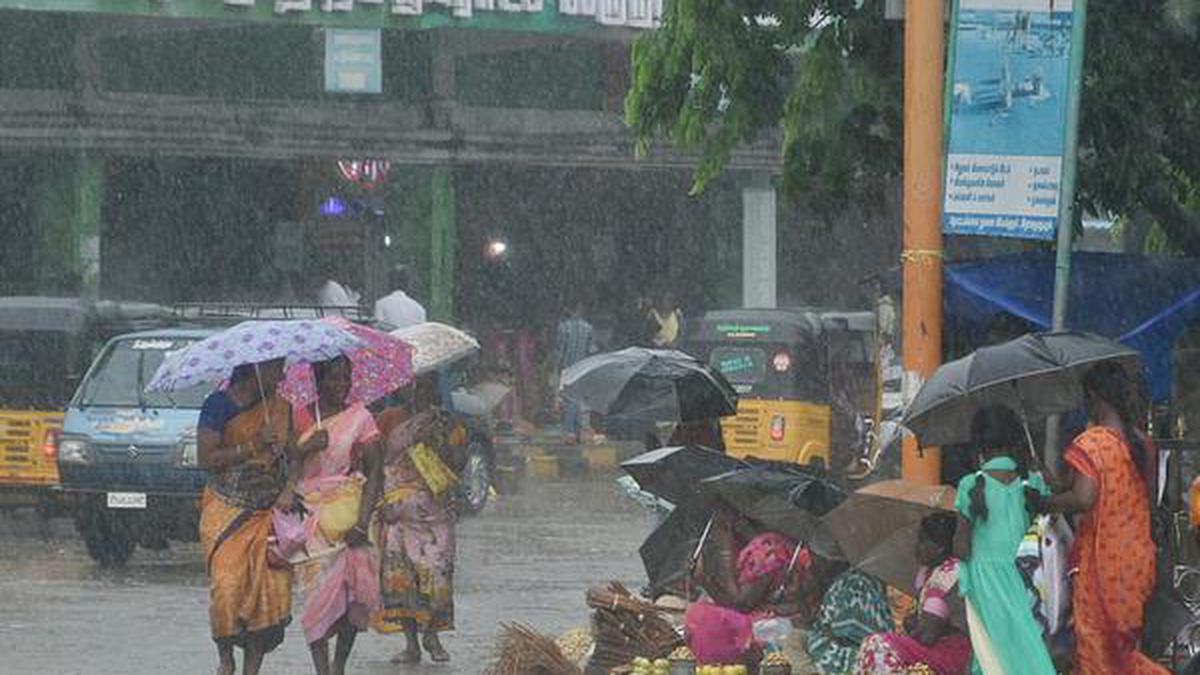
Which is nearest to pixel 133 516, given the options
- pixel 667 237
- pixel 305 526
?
pixel 305 526

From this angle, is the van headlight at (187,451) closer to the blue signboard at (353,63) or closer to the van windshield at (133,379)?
the van windshield at (133,379)

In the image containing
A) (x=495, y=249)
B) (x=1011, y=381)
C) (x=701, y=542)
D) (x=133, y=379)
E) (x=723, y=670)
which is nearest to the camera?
(x=1011, y=381)

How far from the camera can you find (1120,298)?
42.7 ft

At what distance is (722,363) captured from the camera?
84.1ft

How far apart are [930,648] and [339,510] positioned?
3.87 m

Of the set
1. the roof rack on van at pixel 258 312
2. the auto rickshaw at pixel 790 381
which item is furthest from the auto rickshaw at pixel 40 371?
the auto rickshaw at pixel 790 381

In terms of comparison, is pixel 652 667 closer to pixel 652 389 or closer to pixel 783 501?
pixel 783 501

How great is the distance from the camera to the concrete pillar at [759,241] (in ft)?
115

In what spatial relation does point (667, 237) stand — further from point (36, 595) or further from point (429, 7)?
point (36, 595)

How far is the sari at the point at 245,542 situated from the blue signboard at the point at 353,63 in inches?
770

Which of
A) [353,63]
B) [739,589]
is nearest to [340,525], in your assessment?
[739,589]

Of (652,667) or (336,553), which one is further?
(336,553)

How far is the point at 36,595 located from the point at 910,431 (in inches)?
352

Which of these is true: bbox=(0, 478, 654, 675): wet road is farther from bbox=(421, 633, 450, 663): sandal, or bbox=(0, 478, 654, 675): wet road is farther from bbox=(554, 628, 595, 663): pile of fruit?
bbox=(554, 628, 595, 663): pile of fruit
